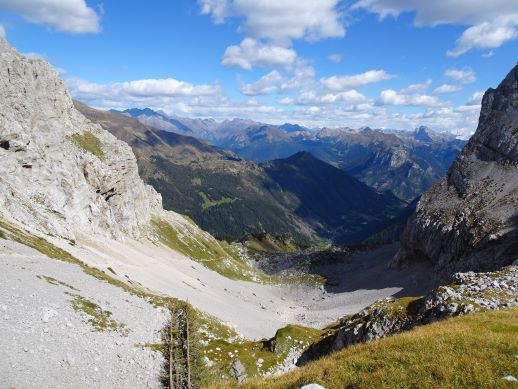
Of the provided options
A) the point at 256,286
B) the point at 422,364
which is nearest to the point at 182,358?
the point at 422,364

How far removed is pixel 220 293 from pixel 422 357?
97.4 m

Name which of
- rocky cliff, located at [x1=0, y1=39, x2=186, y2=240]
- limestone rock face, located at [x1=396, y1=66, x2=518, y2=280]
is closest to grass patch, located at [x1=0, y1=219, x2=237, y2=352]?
rocky cliff, located at [x1=0, y1=39, x2=186, y2=240]

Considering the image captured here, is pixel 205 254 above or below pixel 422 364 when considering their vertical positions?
below

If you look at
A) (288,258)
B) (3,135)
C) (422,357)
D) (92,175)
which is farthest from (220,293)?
(422,357)

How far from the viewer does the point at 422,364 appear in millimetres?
17109

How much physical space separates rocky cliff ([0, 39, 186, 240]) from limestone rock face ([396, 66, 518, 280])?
8803 centimetres

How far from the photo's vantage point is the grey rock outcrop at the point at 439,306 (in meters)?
34.6

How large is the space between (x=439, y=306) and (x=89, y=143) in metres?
121

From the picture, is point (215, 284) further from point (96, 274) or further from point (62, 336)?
point (62, 336)

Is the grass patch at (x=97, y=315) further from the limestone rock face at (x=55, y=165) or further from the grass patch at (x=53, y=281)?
the limestone rock face at (x=55, y=165)

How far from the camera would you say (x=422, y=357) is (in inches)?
703

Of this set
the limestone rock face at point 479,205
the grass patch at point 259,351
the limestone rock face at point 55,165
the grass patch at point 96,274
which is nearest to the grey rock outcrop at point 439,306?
the grass patch at point 259,351

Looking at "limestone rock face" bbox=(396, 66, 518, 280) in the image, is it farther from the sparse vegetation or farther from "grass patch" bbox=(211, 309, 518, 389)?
"grass patch" bbox=(211, 309, 518, 389)

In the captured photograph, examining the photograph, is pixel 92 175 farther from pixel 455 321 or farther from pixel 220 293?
pixel 455 321
